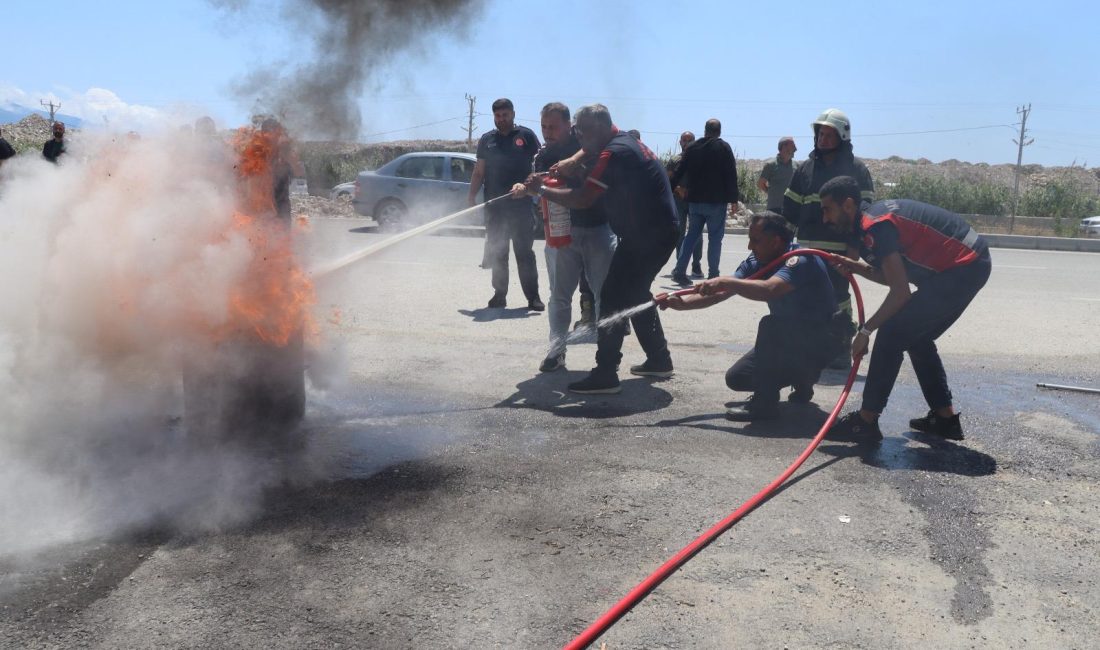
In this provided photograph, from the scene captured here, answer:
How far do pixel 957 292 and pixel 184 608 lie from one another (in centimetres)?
402

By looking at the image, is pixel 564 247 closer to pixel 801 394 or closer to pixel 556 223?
pixel 556 223

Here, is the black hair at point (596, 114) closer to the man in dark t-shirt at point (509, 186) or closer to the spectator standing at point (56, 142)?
Result: the man in dark t-shirt at point (509, 186)

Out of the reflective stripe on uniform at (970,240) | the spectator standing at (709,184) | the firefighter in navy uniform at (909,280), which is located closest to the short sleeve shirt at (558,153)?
the firefighter in navy uniform at (909,280)

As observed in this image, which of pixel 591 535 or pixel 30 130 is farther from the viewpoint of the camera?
pixel 30 130

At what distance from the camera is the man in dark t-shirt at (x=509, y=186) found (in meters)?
8.68

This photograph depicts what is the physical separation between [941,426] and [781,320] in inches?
41.9

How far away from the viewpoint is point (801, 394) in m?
5.61

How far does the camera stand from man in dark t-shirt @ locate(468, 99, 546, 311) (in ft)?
28.5

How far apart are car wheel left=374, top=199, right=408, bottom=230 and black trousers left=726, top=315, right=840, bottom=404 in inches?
499

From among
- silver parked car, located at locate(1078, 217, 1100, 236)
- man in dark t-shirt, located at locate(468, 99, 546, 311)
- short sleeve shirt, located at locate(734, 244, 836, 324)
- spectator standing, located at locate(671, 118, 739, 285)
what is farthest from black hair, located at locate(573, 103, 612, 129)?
silver parked car, located at locate(1078, 217, 1100, 236)

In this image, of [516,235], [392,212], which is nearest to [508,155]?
[516,235]

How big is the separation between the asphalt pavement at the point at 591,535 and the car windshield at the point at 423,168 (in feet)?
37.3

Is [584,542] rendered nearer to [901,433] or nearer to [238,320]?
[238,320]

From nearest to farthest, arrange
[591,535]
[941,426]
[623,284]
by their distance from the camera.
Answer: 1. [591,535]
2. [941,426]
3. [623,284]
